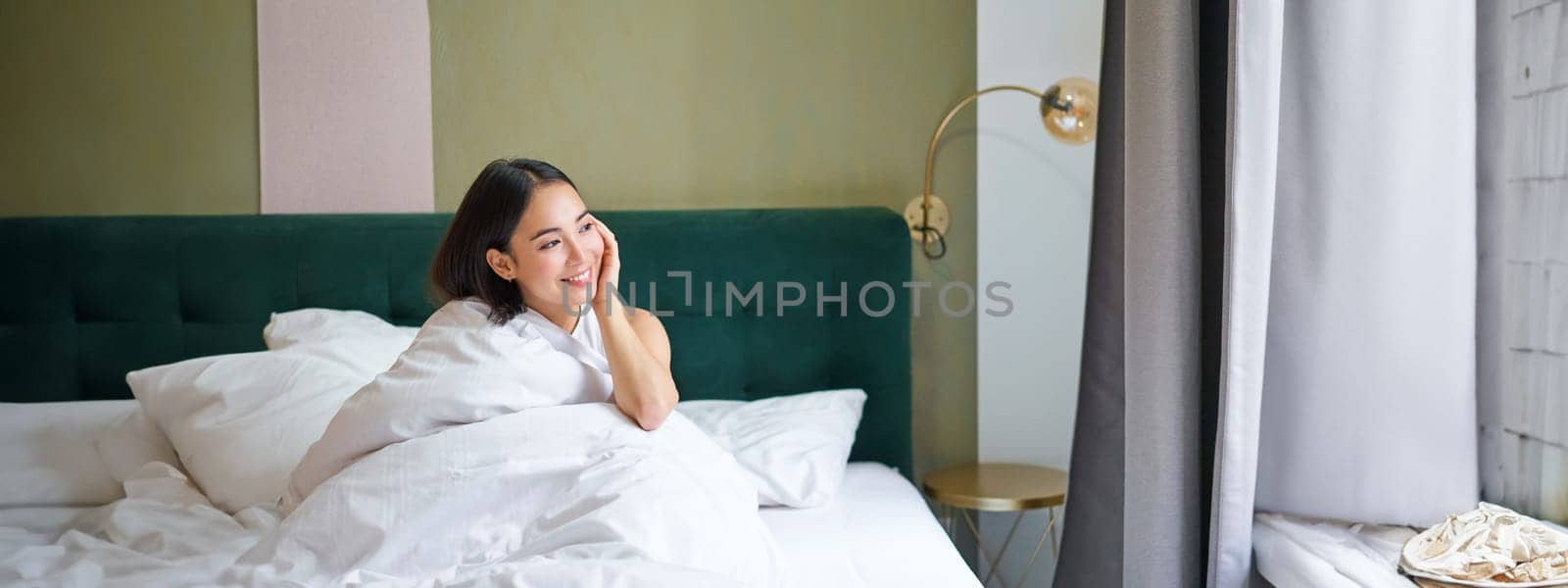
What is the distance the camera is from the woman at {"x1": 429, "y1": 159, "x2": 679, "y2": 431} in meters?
1.74

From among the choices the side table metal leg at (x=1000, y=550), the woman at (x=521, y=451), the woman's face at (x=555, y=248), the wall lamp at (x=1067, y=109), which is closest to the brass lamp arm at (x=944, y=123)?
the wall lamp at (x=1067, y=109)

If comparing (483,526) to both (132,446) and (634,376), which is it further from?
(132,446)

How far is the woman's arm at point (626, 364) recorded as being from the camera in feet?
5.72

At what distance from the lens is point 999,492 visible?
2.39 meters

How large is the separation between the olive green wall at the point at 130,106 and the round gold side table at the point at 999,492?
5.62 ft

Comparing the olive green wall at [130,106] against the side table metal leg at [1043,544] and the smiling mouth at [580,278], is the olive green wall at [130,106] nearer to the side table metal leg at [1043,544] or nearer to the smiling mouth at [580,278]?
the smiling mouth at [580,278]

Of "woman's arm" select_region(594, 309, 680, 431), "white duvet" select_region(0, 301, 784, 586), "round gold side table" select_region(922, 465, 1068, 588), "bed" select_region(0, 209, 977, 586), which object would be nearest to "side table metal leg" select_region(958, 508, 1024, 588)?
Answer: "round gold side table" select_region(922, 465, 1068, 588)

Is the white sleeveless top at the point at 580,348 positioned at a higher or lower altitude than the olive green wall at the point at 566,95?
lower

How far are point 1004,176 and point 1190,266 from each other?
97 cm

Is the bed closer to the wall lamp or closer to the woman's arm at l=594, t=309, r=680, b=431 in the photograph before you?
the wall lamp

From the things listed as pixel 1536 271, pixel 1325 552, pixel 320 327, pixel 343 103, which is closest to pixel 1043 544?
pixel 1325 552

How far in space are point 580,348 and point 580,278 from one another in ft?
0.37

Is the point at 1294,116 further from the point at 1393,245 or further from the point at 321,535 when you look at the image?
the point at 321,535

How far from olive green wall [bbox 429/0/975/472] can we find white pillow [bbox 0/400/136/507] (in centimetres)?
85
